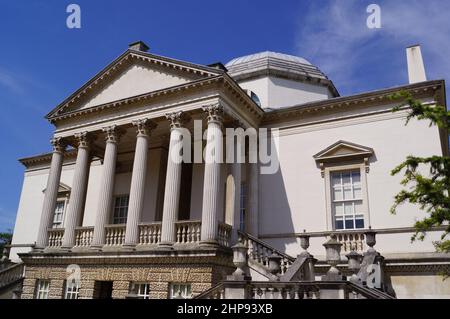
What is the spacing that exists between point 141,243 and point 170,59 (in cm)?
756

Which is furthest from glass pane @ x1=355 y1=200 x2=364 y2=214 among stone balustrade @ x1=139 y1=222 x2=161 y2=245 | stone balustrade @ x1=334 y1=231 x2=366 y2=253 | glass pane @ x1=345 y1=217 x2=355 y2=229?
stone balustrade @ x1=139 y1=222 x2=161 y2=245

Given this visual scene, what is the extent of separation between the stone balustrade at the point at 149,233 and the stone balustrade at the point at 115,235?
2.90 ft

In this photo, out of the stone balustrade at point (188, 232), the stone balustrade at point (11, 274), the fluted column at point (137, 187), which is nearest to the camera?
the stone balustrade at point (188, 232)

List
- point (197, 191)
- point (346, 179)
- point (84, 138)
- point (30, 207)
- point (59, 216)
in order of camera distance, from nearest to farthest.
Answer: point (346, 179) → point (84, 138) → point (197, 191) → point (59, 216) → point (30, 207)

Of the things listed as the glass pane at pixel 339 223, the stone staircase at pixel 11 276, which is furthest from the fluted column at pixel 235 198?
the stone staircase at pixel 11 276

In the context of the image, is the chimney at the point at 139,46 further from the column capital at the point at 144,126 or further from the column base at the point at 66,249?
the column base at the point at 66,249

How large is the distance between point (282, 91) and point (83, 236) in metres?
13.1

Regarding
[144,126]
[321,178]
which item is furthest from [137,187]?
Answer: [321,178]

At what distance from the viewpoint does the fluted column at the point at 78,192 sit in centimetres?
1752

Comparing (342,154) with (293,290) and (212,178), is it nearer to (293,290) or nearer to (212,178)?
(212,178)

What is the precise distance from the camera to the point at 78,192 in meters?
18.2

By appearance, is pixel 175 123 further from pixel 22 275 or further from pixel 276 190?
pixel 22 275

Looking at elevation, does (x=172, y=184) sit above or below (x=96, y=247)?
above
